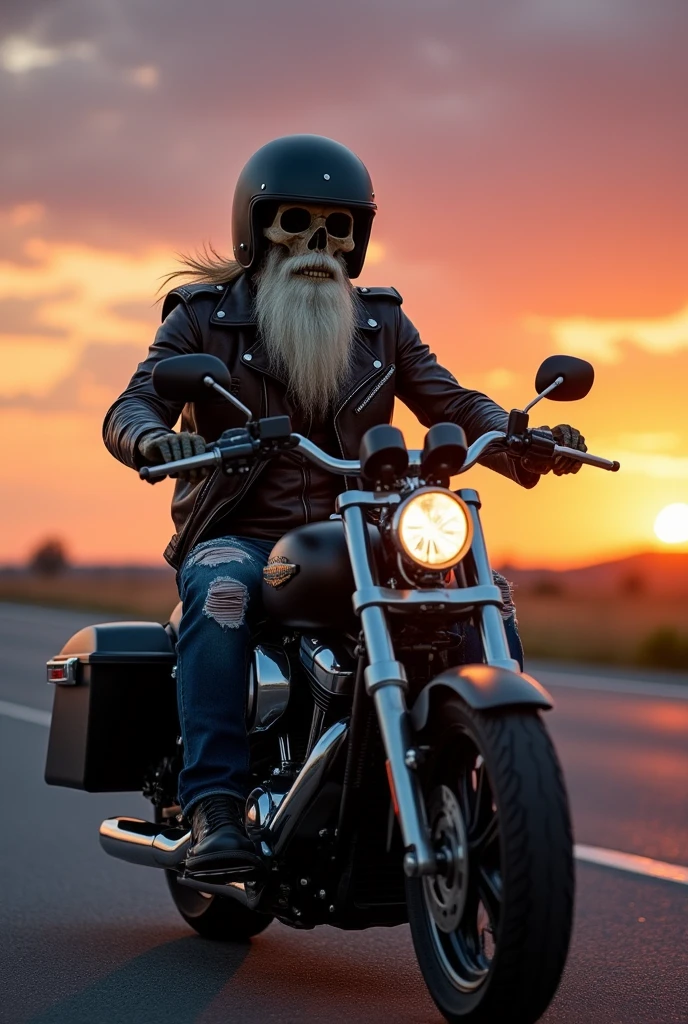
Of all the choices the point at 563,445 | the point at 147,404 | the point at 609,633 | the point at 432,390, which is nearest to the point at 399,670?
the point at 563,445

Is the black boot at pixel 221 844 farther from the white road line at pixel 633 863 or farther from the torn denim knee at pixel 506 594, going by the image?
the white road line at pixel 633 863

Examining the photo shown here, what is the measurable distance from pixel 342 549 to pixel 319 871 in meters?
0.88

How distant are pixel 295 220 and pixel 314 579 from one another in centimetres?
147

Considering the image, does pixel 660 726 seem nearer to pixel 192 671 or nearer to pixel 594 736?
pixel 594 736

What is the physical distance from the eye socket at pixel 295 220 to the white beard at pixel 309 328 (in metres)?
0.09

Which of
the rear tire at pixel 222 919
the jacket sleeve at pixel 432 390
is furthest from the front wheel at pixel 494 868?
the jacket sleeve at pixel 432 390

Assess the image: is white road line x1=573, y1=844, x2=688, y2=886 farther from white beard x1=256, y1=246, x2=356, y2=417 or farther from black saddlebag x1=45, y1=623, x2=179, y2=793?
white beard x1=256, y1=246, x2=356, y2=417

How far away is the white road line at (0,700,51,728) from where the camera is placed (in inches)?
544

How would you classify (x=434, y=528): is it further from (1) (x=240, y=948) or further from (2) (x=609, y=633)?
(2) (x=609, y=633)

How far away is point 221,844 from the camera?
15.0 feet

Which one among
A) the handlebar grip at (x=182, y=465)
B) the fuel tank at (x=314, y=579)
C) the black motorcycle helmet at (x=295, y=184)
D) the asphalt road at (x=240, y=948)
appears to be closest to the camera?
the handlebar grip at (x=182, y=465)

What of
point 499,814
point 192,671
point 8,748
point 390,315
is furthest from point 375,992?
point 8,748

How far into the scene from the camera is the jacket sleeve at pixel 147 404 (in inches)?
191

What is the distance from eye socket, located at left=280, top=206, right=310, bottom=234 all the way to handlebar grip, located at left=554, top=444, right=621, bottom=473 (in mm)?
1215
